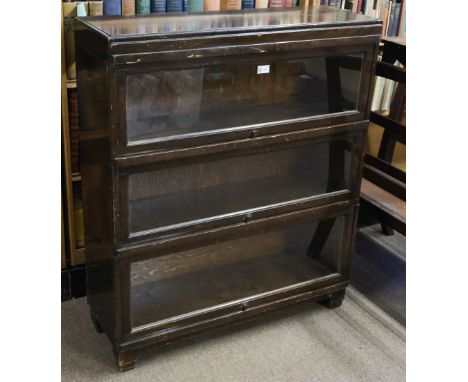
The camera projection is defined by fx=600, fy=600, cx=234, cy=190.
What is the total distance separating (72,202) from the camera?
1.85 meters

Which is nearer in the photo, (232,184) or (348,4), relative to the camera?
(232,184)

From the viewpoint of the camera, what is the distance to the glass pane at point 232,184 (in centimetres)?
155

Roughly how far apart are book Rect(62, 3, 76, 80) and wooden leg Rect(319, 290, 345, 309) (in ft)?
3.50

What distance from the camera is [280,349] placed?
1.79 meters

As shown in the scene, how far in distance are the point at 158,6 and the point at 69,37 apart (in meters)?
0.28

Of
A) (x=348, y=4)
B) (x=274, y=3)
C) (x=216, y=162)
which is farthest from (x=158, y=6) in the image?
(x=348, y=4)

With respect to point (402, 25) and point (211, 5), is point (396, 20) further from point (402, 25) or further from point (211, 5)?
point (211, 5)

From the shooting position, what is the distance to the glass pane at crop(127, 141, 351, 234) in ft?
5.09

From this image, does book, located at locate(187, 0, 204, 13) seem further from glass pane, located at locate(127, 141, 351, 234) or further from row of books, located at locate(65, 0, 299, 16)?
glass pane, located at locate(127, 141, 351, 234)

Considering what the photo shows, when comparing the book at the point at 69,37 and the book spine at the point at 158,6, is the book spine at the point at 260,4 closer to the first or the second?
the book spine at the point at 158,6

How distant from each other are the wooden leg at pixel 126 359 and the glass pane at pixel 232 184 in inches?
14.7
